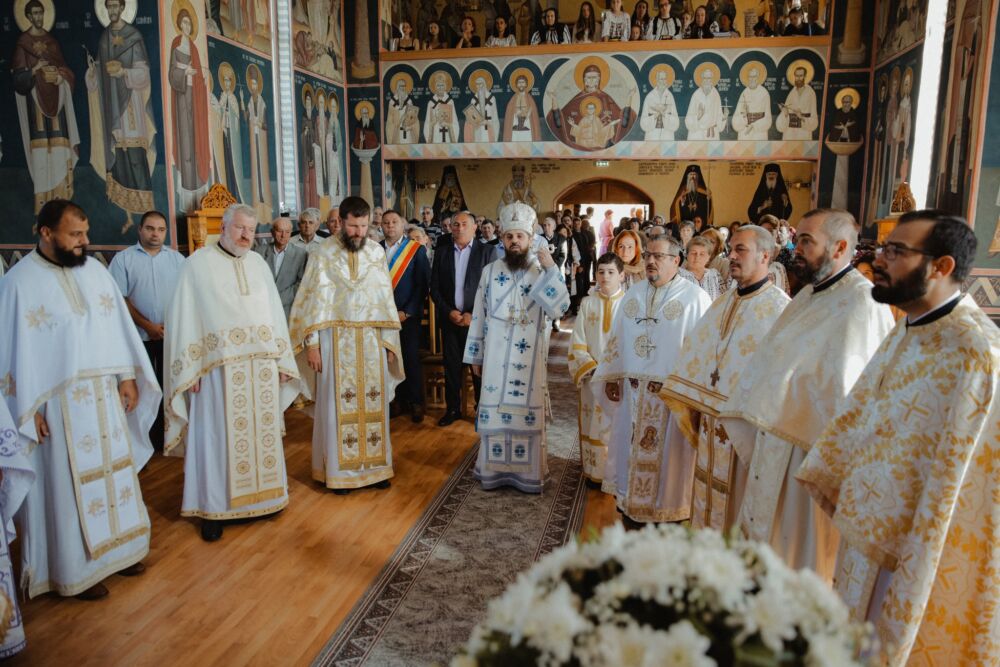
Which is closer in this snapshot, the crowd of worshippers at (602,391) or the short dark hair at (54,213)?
the crowd of worshippers at (602,391)

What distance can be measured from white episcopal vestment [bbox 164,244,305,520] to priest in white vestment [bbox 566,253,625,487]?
1.94 meters

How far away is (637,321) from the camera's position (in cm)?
423

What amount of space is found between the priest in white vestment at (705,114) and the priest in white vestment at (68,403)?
10974 millimetres

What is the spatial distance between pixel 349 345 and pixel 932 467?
362 cm

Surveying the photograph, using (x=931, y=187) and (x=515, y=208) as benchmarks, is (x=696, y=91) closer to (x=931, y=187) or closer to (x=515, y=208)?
(x=931, y=187)

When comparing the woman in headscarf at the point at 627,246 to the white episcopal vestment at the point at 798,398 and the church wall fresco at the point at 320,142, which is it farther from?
the church wall fresco at the point at 320,142

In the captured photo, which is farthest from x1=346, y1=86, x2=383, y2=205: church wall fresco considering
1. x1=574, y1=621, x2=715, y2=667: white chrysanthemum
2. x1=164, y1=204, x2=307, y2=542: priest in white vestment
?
x1=574, y1=621, x2=715, y2=667: white chrysanthemum

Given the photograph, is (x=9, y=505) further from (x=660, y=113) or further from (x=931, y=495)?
(x=660, y=113)

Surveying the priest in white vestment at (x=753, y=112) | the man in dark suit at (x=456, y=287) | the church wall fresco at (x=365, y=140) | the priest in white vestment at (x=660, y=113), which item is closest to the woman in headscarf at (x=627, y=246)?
the man in dark suit at (x=456, y=287)

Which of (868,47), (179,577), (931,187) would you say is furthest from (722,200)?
(179,577)

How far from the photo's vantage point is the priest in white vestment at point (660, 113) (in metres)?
12.5

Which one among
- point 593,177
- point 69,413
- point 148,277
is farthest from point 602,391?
point 593,177

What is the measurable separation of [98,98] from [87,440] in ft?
17.5

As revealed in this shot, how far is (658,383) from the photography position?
13.5 ft
